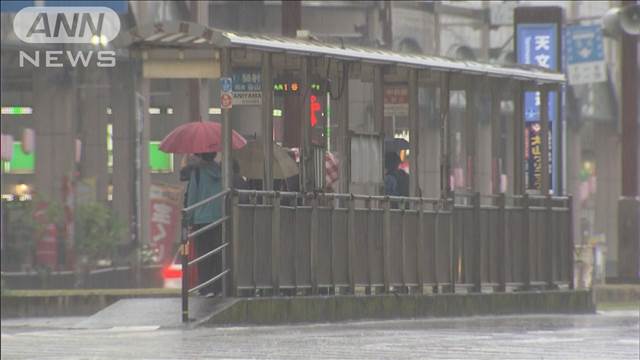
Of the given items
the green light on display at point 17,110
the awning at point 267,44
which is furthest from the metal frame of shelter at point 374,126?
the green light on display at point 17,110

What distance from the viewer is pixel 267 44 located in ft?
60.3

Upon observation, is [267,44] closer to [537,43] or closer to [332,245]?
[332,245]

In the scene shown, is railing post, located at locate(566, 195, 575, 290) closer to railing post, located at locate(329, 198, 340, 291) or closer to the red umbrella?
railing post, located at locate(329, 198, 340, 291)

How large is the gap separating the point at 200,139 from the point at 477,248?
17.1 feet

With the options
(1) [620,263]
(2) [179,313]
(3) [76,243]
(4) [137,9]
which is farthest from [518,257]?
(4) [137,9]

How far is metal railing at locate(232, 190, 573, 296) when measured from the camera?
18.6 metres

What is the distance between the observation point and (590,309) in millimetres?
25125

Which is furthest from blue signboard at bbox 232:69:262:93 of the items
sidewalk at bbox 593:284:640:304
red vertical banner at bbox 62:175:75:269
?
red vertical banner at bbox 62:175:75:269

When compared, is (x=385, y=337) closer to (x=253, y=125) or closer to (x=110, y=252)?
(x=253, y=125)

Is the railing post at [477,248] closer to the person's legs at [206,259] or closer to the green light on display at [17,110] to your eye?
the person's legs at [206,259]

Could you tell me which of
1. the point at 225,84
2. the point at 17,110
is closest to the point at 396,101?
the point at 225,84

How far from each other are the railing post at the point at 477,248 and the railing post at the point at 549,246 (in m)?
1.93

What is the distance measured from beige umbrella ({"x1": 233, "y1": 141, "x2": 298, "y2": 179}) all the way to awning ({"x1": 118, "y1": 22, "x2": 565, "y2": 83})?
98 centimetres

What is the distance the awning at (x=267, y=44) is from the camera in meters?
17.9
